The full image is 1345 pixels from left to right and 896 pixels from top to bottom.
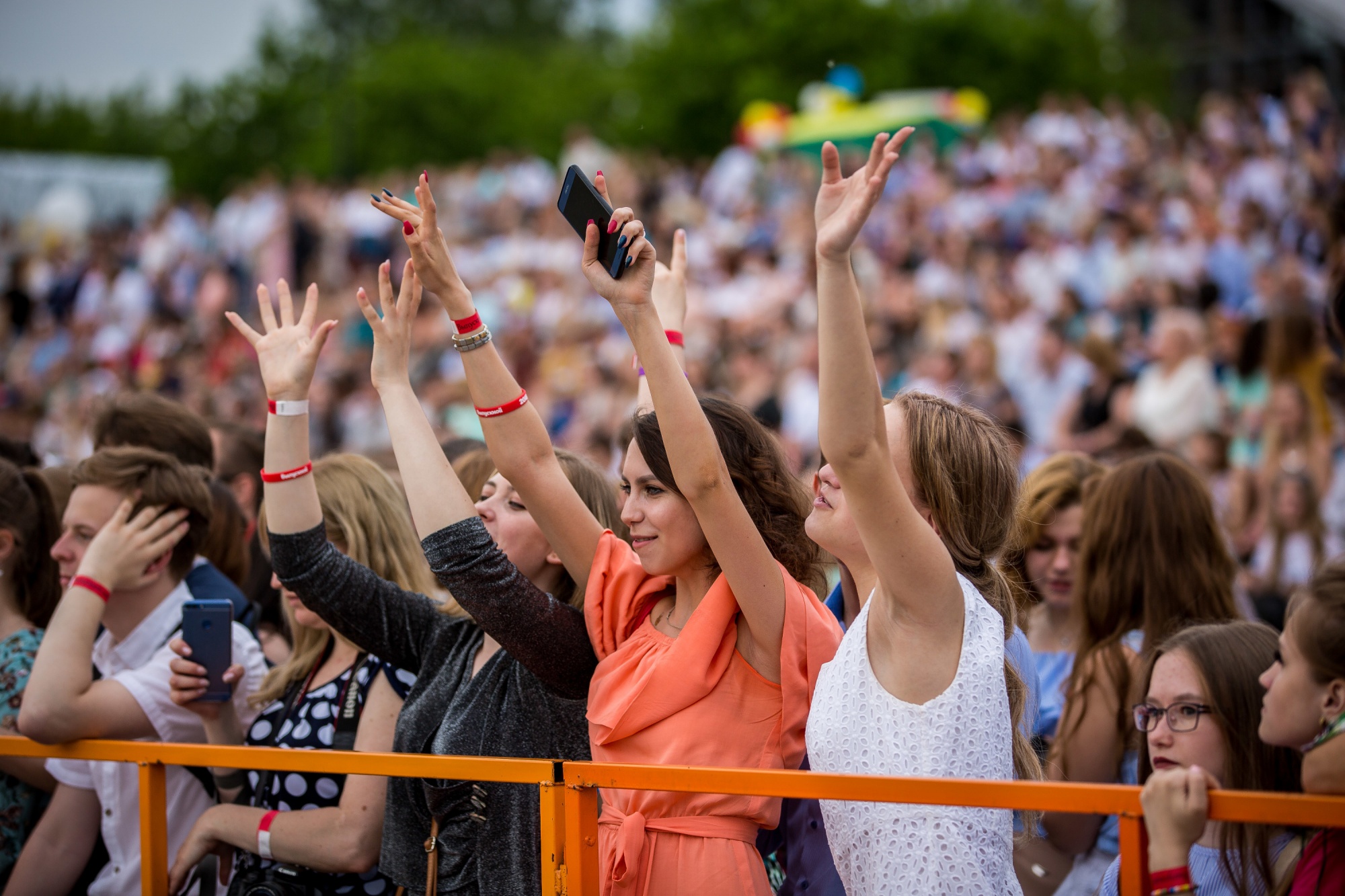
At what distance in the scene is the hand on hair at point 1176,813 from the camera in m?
1.90

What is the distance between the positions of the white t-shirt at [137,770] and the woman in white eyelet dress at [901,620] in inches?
71.8

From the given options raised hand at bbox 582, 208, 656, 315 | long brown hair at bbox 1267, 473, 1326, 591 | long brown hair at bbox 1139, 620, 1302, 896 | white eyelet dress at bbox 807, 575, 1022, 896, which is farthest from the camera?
long brown hair at bbox 1267, 473, 1326, 591

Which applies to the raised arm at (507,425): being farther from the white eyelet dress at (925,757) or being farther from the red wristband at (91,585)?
the red wristband at (91,585)

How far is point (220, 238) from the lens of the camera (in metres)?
19.8

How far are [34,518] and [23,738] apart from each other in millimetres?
1093

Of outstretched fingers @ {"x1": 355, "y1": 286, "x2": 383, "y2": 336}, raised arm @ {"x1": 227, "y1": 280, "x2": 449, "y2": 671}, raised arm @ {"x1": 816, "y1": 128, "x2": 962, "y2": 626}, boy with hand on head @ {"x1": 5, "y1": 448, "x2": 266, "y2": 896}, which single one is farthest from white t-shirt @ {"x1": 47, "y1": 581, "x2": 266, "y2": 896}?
raised arm @ {"x1": 816, "y1": 128, "x2": 962, "y2": 626}

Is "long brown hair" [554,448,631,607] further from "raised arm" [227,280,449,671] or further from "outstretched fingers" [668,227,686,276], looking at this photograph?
"outstretched fingers" [668,227,686,276]

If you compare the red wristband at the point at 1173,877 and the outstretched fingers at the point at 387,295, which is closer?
the red wristband at the point at 1173,877

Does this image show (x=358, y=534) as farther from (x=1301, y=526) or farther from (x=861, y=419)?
(x=1301, y=526)

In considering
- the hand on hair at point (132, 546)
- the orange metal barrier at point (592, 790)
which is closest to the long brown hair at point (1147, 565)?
the orange metal barrier at point (592, 790)

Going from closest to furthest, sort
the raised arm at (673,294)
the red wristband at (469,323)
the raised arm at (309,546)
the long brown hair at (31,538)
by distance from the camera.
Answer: the red wristband at (469,323), the raised arm at (309,546), the raised arm at (673,294), the long brown hair at (31,538)

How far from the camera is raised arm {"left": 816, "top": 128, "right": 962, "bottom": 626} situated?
80.9 inches

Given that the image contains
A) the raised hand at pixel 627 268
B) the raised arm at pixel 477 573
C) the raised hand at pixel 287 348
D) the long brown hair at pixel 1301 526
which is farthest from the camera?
the long brown hair at pixel 1301 526

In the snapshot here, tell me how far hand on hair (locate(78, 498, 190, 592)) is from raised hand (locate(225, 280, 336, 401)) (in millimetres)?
586
